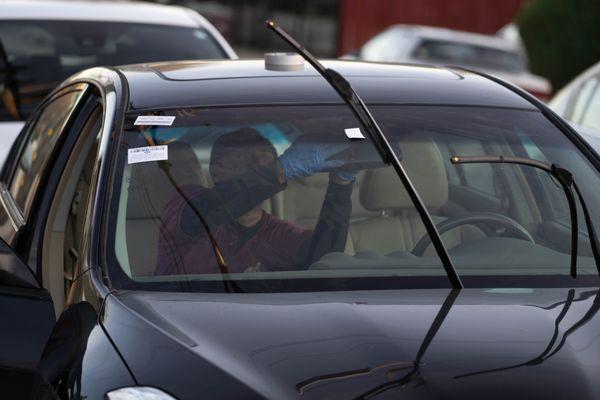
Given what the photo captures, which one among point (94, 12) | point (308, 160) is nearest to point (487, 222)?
point (308, 160)

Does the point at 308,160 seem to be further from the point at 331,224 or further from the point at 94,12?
the point at 94,12

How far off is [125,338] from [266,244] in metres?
0.71

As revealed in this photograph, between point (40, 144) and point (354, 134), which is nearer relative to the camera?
point (354, 134)

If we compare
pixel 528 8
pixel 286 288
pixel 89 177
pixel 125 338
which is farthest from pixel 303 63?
pixel 528 8

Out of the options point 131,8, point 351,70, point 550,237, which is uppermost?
point 351,70

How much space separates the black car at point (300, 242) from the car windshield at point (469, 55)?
12.8 metres

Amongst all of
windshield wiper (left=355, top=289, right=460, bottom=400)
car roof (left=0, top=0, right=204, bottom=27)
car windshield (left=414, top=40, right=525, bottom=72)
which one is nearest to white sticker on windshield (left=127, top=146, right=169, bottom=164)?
windshield wiper (left=355, top=289, right=460, bottom=400)

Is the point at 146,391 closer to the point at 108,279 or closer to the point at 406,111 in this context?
the point at 108,279

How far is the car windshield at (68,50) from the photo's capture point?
7758mm

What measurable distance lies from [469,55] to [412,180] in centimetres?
1395

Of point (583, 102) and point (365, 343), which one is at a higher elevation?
point (365, 343)

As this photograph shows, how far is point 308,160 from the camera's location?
396 cm

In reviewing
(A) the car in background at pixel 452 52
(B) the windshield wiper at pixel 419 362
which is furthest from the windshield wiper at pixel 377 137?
(A) the car in background at pixel 452 52

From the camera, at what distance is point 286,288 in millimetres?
3541
